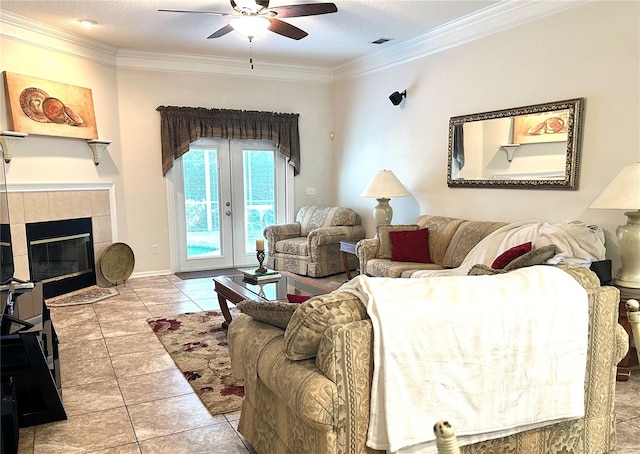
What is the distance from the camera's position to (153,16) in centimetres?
440

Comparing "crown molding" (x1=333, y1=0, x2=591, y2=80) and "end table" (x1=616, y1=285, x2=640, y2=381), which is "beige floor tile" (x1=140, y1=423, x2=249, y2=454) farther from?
"crown molding" (x1=333, y1=0, x2=591, y2=80)

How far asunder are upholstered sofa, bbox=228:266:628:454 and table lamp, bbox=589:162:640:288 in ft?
4.14

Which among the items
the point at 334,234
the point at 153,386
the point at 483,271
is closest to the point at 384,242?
the point at 334,234

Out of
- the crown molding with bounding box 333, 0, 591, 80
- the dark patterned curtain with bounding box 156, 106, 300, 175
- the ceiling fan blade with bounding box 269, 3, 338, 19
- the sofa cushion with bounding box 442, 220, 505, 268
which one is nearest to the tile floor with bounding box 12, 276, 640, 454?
the sofa cushion with bounding box 442, 220, 505, 268

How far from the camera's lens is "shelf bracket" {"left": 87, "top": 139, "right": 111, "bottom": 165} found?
526cm

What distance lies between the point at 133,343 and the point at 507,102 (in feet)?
12.9

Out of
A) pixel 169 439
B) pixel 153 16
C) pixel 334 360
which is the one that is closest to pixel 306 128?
pixel 153 16

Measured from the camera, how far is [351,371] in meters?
1.58

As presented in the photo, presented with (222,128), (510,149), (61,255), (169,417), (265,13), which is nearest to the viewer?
(169,417)

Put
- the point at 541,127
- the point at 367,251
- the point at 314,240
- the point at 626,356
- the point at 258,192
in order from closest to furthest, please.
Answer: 1. the point at 626,356
2. the point at 541,127
3. the point at 367,251
4. the point at 314,240
5. the point at 258,192

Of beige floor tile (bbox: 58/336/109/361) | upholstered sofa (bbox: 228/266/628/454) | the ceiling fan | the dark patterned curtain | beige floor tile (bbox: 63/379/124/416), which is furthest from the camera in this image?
the dark patterned curtain

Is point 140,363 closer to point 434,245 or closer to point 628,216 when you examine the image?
point 434,245

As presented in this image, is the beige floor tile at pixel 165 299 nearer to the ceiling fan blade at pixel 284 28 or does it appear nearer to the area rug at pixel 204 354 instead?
the area rug at pixel 204 354

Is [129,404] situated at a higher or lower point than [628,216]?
lower
